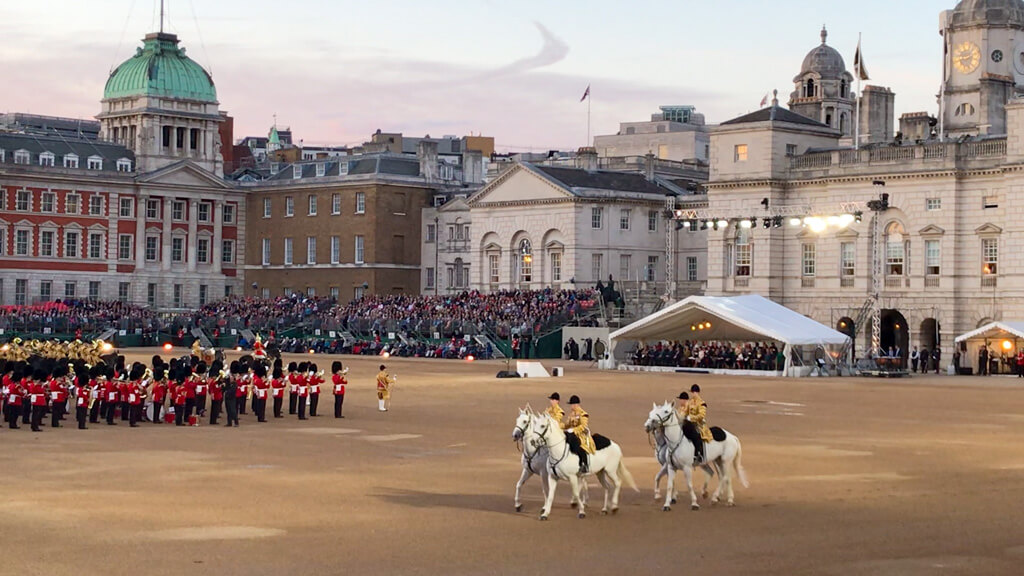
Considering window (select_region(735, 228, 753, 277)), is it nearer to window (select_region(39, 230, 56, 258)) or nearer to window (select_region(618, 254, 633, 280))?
window (select_region(618, 254, 633, 280))

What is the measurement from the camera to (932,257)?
7350 cm

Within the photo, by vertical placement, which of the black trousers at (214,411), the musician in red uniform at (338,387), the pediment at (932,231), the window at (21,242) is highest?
the window at (21,242)

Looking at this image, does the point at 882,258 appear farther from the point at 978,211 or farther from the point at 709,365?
the point at 709,365

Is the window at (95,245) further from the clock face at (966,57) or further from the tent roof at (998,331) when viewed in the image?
the tent roof at (998,331)

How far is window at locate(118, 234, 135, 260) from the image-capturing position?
368 ft

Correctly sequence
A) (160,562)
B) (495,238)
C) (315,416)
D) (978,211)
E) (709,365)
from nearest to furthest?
(160,562), (315,416), (709,365), (978,211), (495,238)

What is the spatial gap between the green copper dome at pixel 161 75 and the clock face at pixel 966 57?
5333 centimetres

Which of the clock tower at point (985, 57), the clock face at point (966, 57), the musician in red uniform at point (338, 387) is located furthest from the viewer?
the clock face at point (966, 57)

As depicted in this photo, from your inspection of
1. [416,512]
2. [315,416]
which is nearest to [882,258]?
[315,416]

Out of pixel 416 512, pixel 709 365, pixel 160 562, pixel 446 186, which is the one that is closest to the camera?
pixel 160 562

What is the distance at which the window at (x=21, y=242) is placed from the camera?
107312 mm

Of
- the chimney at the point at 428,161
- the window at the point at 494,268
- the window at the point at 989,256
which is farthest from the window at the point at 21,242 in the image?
the window at the point at 989,256

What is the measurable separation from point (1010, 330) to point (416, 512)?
146ft

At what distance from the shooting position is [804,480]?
87.5ft
